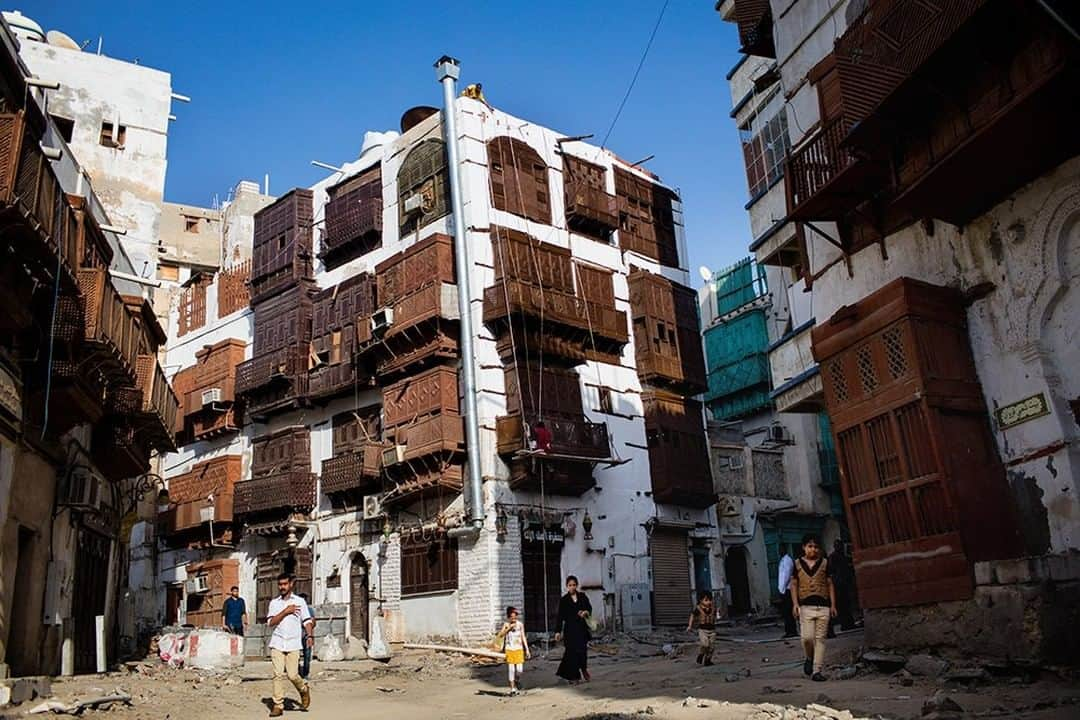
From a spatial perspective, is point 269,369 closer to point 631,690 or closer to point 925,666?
point 631,690

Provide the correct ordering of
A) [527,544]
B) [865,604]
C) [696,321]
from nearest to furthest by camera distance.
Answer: [865,604] < [527,544] < [696,321]

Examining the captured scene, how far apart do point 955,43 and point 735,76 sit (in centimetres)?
1047

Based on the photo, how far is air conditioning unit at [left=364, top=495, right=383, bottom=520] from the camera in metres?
25.7

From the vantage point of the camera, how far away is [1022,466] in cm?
1049

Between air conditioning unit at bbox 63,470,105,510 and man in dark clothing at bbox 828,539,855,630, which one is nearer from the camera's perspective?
air conditioning unit at bbox 63,470,105,510

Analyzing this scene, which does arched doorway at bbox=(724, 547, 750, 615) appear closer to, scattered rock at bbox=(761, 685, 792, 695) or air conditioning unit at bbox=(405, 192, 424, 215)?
air conditioning unit at bbox=(405, 192, 424, 215)

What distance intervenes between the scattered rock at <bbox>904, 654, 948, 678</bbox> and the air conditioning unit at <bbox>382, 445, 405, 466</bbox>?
16123 millimetres

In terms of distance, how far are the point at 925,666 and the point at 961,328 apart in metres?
4.25

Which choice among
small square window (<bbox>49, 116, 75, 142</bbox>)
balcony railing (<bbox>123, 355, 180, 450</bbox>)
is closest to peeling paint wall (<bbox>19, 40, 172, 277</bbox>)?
small square window (<bbox>49, 116, 75, 142</bbox>)

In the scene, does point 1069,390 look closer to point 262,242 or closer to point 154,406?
point 154,406

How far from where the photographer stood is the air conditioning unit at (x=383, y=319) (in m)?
25.8

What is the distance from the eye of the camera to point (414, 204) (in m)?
27.0

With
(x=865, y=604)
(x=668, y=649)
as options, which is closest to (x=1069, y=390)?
(x=865, y=604)

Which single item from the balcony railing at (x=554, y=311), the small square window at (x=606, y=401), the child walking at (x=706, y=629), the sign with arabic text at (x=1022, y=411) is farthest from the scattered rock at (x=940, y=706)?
the small square window at (x=606, y=401)
